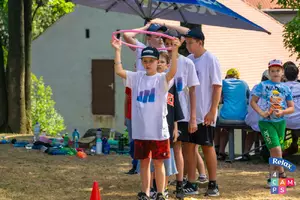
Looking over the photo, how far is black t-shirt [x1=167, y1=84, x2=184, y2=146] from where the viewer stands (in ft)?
27.0

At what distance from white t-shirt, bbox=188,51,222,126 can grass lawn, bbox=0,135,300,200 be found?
925 mm

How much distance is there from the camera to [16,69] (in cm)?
1678

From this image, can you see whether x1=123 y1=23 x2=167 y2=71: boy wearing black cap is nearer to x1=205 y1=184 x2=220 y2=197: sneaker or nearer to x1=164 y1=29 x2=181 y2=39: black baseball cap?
x1=164 y1=29 x2=181 y2=39: black baseball cap

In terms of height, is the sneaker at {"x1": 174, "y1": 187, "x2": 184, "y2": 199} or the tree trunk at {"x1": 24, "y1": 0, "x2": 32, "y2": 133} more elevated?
the tree trunk at {"x1": 24, "y1": 0, "x2": 32, "y2": 133}

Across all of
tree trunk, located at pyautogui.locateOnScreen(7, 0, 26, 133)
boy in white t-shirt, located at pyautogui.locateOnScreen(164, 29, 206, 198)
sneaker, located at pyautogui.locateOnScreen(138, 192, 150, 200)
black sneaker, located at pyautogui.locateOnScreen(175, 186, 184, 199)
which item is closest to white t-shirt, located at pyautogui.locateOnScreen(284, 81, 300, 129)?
boy in white t-shirt, located at pyautogui.locateOnScreen(164, 29, 206, 198)

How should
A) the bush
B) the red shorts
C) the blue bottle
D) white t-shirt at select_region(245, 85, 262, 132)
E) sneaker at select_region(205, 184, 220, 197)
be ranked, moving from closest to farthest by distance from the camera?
1. the red shorts
2. sneaker at select_region(205, 184, 220, 197)
3. white t-shirt at select_region(245, 85, 262, 132)
4. the blue bottle
5. the bush

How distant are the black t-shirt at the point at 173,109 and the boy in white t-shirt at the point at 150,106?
0.23 metres

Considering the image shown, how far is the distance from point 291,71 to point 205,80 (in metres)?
3.12

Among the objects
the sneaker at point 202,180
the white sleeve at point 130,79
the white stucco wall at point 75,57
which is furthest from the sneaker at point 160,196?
the white stucco wall at point 75,57

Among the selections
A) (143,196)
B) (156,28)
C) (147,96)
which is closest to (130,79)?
(147,96)

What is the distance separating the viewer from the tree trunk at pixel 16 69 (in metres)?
16.8

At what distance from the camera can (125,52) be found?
29.5 m

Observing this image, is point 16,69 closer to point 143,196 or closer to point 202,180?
point 202,180

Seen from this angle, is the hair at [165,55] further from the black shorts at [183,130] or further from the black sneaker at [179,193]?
the black sneaker at [179,193]
